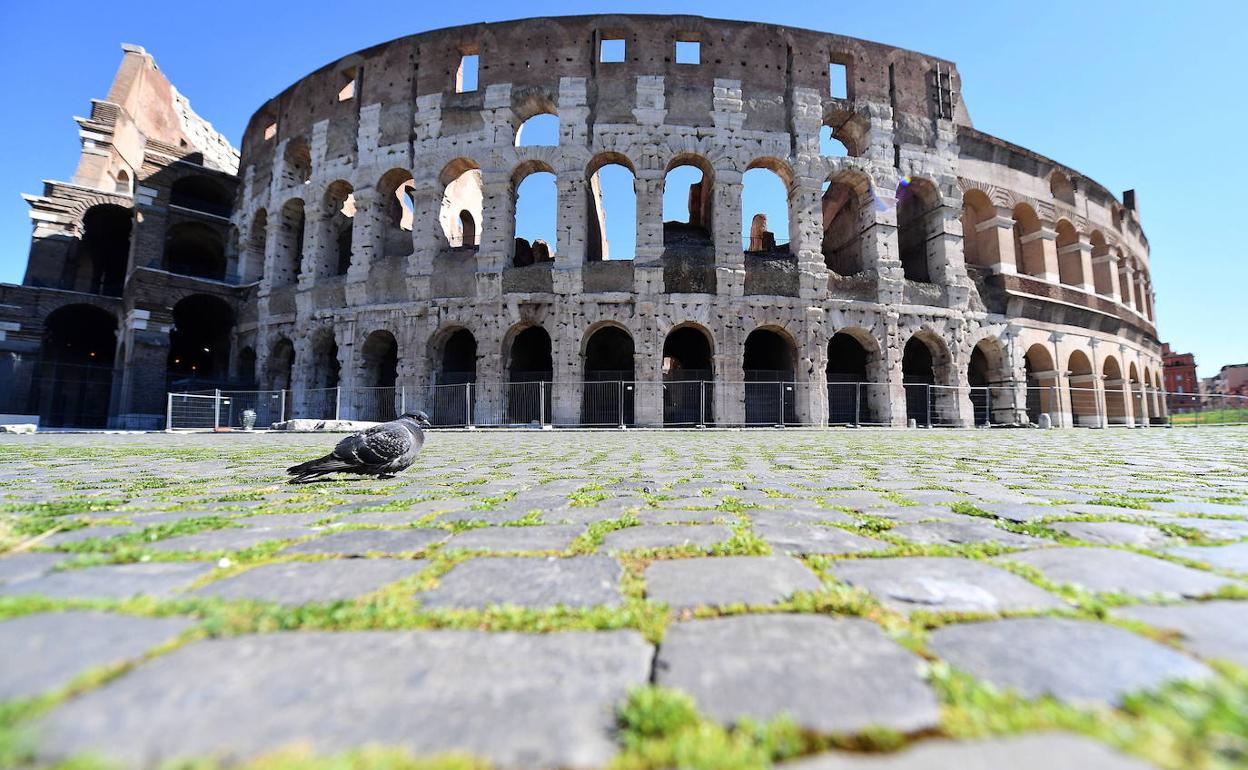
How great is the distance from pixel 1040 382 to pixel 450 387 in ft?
67.7

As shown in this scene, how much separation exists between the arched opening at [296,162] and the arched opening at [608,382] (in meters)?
12.4

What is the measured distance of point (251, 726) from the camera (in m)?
0.71

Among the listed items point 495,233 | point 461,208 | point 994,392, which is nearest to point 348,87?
point 461,208

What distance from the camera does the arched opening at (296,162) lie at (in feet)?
61.5

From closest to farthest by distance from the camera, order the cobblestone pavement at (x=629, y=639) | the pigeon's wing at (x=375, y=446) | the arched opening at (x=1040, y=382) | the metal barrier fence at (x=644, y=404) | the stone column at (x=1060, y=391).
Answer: the cobblestone pavement at (x=629, y=639) < the pigeon's wing at (x=375, y=446) < the metal barrier fence at (x=644, y=404) < the stone column at (x=1060, y=391) < the arched opening at (x=1040, y=382)

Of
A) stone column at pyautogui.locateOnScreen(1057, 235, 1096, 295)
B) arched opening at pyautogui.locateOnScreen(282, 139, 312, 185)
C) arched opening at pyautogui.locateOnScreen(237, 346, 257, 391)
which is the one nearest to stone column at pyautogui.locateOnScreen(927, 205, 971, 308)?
stone column at pyautogui.locateOnScreen(1057, 235, 1096, 295)

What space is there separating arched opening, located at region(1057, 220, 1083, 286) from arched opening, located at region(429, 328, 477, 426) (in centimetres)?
2220

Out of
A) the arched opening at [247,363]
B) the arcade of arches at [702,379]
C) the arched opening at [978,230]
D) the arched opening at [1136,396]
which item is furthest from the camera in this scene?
the arched opening at [1136,396]

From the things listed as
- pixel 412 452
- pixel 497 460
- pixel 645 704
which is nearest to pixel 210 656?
pixel 645 704

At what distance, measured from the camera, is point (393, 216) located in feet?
58.4

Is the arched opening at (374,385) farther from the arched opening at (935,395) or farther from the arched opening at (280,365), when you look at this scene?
the arched opening at (935,395)

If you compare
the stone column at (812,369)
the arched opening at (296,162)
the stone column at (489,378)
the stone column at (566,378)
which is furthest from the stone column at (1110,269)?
the arched opening at (296,162)

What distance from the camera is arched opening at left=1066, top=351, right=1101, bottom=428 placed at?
1881 cm

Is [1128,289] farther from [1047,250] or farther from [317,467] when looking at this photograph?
[317,467]
